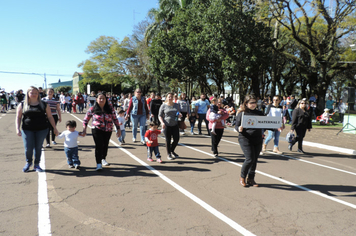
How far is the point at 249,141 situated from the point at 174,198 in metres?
1.72

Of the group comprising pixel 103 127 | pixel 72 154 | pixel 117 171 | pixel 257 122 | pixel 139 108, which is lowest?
pixel 117 171

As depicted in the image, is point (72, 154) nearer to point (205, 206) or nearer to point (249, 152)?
point (205, 206)

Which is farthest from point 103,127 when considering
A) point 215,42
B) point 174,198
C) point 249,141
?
point 215,42

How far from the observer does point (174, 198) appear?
14.5 feet

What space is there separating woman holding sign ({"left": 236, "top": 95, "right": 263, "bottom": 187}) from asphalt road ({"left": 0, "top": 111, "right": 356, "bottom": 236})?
0.32 m

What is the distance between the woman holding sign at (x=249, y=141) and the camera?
4.94 meters

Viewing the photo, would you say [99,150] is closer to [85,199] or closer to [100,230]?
[85,199]

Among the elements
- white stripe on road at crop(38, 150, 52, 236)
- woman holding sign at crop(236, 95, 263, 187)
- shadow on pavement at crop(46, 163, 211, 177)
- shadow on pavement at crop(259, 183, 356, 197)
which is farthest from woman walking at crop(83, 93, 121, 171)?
shadow on pavement at crop(259, 183, 356, 197)

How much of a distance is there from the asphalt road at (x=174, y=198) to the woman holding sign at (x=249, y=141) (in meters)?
0.32

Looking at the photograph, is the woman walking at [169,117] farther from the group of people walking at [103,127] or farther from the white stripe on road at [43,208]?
the white stripe on road at [43,208]

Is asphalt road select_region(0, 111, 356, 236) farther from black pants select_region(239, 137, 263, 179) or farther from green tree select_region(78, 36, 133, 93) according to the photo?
green tree select_region(78, 36, 133, 93)

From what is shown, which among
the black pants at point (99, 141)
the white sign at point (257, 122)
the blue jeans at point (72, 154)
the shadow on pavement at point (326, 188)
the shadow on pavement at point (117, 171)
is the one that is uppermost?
the white sign at point (257, 122)

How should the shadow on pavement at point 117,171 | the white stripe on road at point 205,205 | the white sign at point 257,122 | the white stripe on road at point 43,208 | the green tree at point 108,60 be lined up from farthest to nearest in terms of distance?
the green tree at point 108,60 < the shadow on pavement at point 117,171 < the white sign at point 257,122 < the white stripe on road at point 205,205 < the white stripe on road at point 43,208

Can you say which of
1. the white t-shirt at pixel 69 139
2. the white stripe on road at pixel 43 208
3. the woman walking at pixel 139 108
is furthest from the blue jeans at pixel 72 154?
the woman walking at pixel 139 108
